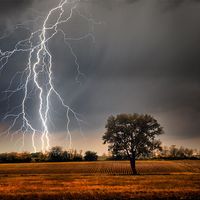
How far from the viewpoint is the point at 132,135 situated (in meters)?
56.3

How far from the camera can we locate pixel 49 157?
11188 centimetres

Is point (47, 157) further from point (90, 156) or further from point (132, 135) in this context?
point (132, 135)

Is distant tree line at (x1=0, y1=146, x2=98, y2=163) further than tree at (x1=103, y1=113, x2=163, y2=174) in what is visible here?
Yes

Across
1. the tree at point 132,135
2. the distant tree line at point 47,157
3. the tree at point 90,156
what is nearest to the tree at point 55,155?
the distant tree line at point 47,157

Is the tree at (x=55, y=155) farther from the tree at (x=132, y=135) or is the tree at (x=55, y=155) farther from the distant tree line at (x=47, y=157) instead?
the tree at (x=132, y=135)

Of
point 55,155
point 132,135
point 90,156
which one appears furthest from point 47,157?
point 132,135

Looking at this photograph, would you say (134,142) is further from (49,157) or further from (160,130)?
(49,157)

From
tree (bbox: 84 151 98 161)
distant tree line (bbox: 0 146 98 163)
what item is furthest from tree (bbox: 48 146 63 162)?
tree (bbox: 84 151 98 161)

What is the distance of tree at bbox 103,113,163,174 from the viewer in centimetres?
5562

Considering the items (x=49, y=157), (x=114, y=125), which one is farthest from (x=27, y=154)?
(x=114, y=125)

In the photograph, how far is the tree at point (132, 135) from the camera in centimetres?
5562

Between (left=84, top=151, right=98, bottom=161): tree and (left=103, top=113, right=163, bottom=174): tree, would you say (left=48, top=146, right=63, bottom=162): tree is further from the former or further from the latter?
(left=103, top=113, right=163, bottom=174): tree

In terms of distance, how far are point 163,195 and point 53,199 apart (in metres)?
6.08

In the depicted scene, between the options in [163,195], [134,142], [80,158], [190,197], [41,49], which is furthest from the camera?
[80,158]
